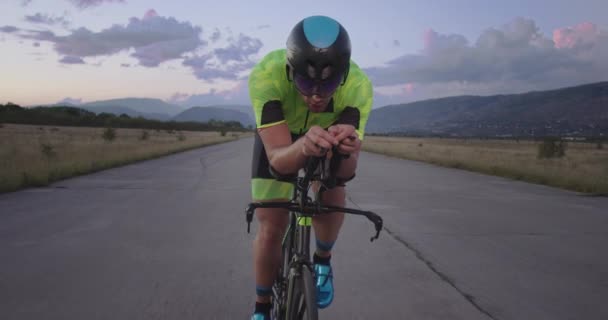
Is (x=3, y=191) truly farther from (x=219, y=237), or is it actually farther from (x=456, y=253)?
(x=456, y=253)

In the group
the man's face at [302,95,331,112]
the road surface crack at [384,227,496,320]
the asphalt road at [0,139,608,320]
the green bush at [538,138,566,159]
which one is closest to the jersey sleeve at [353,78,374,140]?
the man's face at [302,95,331,112]

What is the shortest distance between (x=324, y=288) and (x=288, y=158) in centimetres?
87

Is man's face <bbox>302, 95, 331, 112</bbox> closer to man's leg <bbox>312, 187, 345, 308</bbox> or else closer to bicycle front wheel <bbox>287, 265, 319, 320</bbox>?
man's leg <bbox>312, 187, 345, 308</bbox>

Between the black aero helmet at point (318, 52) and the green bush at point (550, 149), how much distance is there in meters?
33.4

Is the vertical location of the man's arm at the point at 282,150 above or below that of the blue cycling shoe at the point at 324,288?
above

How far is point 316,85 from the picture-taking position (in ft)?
6.58

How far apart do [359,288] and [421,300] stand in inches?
21.3

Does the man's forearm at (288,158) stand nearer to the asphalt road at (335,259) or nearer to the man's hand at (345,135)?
the man's hand at (345,135)

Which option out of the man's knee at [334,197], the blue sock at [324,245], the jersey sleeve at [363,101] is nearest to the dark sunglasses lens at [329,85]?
the jersey sleeve at [363,101]

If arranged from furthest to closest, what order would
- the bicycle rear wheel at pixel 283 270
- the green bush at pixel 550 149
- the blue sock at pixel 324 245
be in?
the green bush at pixel 550 149 < the blue sock at pixel 324 245 < the bicycle rear wheel at pixel 283 270

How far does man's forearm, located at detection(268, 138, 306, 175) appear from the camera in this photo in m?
1.83

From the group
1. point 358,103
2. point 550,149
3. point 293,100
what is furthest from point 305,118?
point 550,149

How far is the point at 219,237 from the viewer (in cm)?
590

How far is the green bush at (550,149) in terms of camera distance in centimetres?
3125
